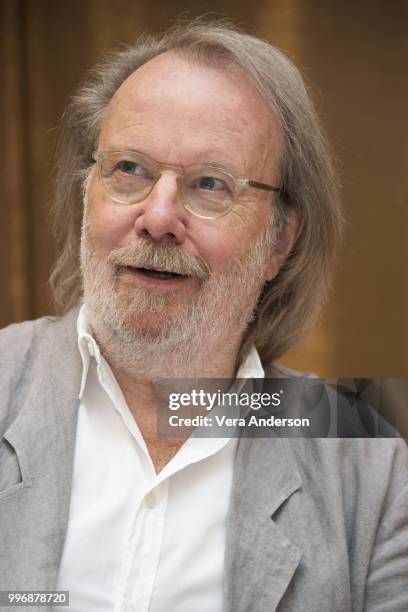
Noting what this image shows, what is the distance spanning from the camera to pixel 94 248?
1.44 metres

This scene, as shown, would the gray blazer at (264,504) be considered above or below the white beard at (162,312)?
below

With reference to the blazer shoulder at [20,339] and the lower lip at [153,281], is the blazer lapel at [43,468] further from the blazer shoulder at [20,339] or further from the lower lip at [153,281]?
the lower lip at [153,281]

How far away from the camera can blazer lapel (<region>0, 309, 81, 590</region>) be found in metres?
1.23

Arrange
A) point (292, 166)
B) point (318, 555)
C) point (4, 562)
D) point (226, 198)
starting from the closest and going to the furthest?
point (4, 562)
point (318, 555)
point (226, 198)
point (292, 166)

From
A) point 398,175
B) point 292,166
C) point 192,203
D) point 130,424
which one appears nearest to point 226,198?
point 192,203

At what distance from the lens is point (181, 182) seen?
140 centimetres

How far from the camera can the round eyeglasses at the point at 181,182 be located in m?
1.40

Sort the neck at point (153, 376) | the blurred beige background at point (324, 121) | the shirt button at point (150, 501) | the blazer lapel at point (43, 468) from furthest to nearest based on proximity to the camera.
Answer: the blurred beige background at point (324, 121), the neck at point (153, 376), the shirt button at point (150, 501), the blazer lapel at point (43, 468)

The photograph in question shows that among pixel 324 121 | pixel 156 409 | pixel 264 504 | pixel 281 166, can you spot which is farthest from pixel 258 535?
pixel 324 121

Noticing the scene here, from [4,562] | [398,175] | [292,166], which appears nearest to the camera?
[4,562]

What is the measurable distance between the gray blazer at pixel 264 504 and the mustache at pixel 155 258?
9.2 inches

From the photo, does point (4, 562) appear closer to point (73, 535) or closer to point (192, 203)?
point (73, 535)

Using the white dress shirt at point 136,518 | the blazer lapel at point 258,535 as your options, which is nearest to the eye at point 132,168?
the white dress shirt at point 136,518

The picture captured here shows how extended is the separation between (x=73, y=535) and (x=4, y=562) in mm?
134
